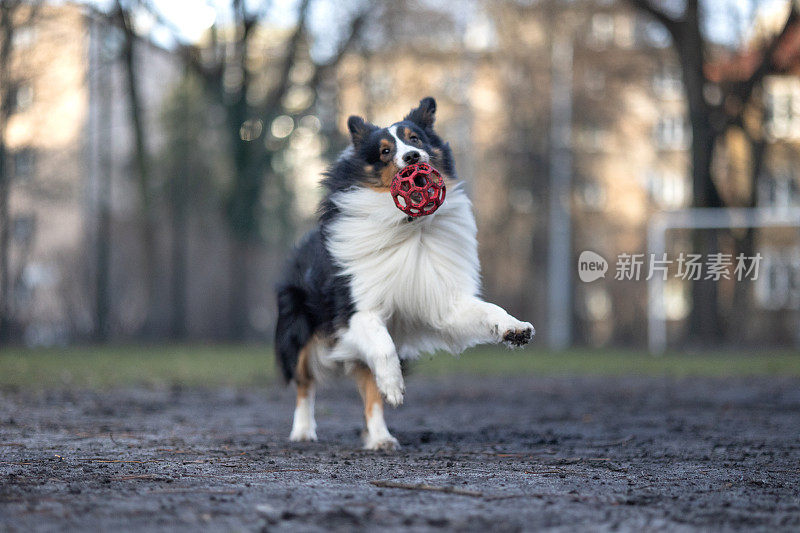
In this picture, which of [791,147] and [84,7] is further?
[791,147]

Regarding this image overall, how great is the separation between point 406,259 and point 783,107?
78.2ft

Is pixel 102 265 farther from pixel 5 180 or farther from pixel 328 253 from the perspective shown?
pixel 328 253

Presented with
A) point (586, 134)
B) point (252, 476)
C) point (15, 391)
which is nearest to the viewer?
point (252, 476)

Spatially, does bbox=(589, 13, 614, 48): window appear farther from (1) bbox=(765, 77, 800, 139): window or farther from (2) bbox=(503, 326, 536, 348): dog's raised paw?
(2) bbox=(503, 326, 536, 348): dog's raised paw

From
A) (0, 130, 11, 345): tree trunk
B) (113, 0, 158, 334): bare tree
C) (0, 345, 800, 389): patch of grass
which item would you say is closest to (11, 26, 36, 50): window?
(0, 130, 11, 345): tree trunk

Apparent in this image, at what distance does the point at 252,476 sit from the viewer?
5020mm

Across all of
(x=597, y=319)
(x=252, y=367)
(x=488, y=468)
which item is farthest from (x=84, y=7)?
(x=597, y=319)

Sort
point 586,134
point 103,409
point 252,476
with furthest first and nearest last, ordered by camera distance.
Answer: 1. point 586,134
2. point 103,409
3. point 252,476

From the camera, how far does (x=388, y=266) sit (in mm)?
6250

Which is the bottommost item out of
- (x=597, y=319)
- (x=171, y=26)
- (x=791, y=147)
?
(x=597, y=319)

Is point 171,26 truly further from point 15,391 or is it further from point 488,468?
point 488,468

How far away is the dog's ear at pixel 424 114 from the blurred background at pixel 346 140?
41.4ft

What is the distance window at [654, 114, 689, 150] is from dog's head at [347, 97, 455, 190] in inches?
1375

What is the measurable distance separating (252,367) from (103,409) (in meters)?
7.04
